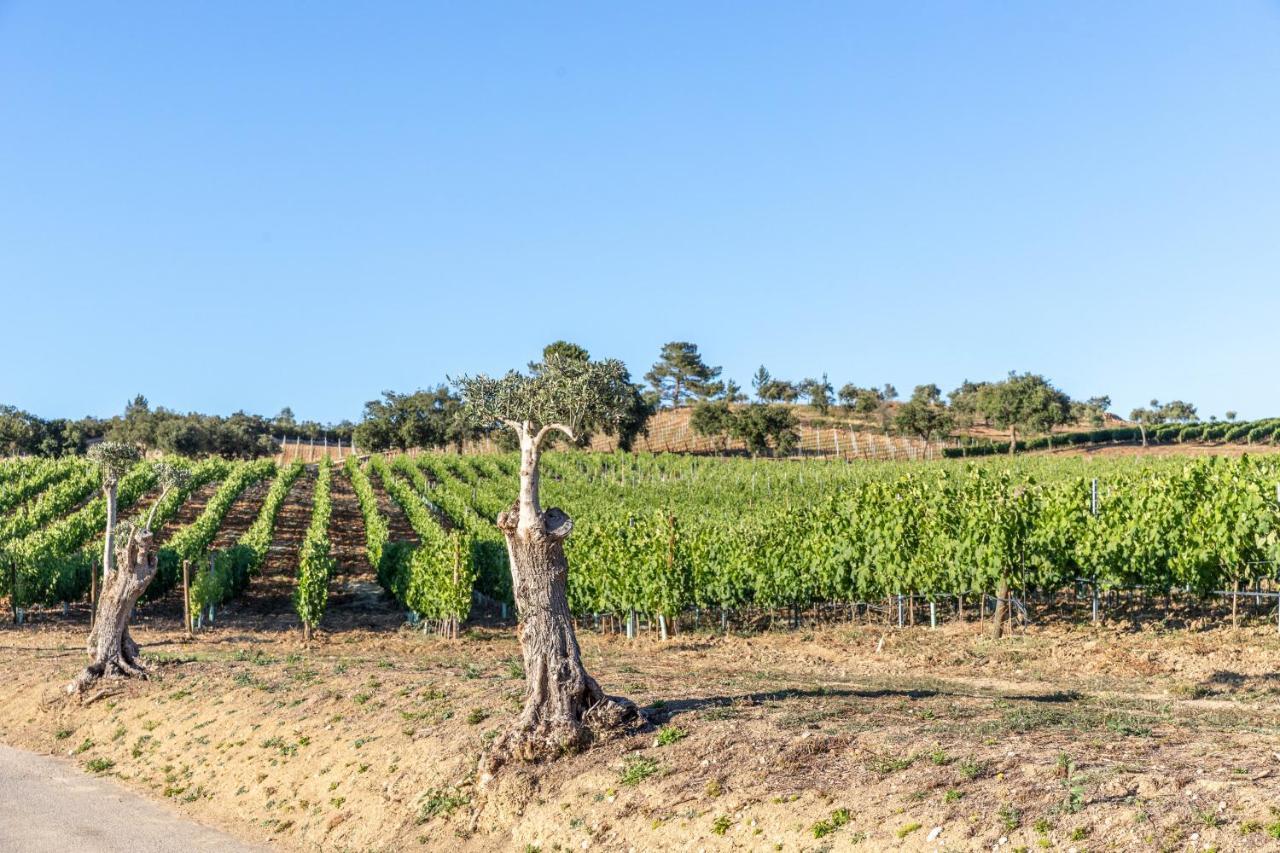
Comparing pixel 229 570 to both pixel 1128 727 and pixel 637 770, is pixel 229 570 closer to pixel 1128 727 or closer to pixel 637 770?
pixel 637 770

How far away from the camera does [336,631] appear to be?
31.0 metres

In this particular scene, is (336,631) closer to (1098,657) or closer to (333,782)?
(333,782)

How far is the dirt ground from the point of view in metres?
9.47

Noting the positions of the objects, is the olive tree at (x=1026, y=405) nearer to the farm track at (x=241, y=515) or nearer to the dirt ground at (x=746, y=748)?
the farm track at (x=241, y=515)

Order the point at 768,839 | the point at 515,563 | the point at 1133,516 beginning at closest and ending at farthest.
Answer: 1. the point at 768,839
2. the point at 515,563
3. the point at 1133,516

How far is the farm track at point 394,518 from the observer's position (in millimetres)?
50844

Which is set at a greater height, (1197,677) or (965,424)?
(965,424)

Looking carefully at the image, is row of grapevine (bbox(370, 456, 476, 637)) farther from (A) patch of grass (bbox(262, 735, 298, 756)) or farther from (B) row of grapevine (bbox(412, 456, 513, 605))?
(A) patch of grass (bbox(262, 735, 298, 756))

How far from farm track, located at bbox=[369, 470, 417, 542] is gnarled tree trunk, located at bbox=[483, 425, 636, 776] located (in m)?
36.2

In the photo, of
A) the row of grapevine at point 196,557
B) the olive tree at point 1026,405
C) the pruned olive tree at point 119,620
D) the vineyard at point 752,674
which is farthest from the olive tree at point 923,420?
the pruned olive tree at point 119,620

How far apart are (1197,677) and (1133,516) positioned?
24.9 feet

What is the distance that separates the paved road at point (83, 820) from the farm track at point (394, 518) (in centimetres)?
3260

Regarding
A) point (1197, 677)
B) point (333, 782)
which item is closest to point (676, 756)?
point (333, 782)

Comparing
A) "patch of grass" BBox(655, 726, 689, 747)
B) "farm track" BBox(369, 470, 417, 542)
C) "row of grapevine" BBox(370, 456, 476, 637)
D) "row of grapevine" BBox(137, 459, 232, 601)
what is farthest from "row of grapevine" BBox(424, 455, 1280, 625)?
"farm track" BBox(369, 470, 417, 542)
